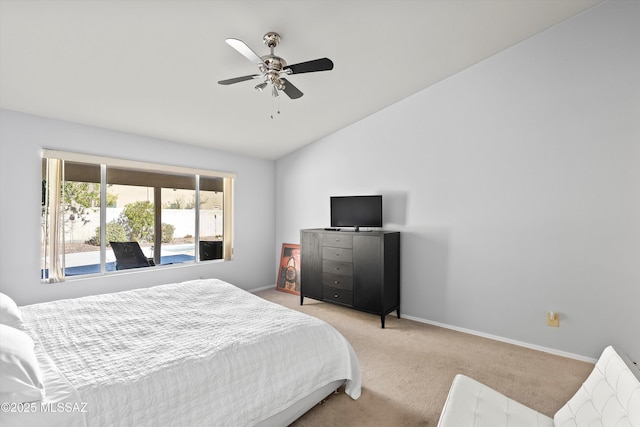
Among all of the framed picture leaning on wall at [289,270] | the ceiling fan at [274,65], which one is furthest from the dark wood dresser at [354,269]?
the ceiling fan at [274,65]

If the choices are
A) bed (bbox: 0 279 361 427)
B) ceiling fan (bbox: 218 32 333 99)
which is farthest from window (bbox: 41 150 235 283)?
ceiling fan (bbox: 218 32 333 99)

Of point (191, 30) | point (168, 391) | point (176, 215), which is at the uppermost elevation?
point (191, 30)

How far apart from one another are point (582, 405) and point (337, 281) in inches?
109

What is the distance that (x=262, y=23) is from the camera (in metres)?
2.23

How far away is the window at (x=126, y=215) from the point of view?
126 inches

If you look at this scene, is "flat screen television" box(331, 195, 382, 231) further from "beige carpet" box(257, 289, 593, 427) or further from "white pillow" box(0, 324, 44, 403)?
"white pillow" box(0, 324, 44, 403)

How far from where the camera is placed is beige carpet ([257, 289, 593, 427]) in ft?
6.45

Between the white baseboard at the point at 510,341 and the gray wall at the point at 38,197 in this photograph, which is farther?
the gray wall at the point at 38,197

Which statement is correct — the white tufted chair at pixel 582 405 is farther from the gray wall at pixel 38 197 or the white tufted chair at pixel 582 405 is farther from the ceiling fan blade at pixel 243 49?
the gray wall at pixel 38 197

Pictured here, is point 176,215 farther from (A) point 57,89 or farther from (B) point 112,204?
(A) point 57,89

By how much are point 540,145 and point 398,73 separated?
1617 millimetres

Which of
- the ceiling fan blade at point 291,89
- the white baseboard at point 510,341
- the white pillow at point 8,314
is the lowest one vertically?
the white baseboard at point 510,341

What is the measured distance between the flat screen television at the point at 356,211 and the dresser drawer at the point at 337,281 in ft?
2.22

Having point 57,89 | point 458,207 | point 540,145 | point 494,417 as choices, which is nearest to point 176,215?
point 57,89
